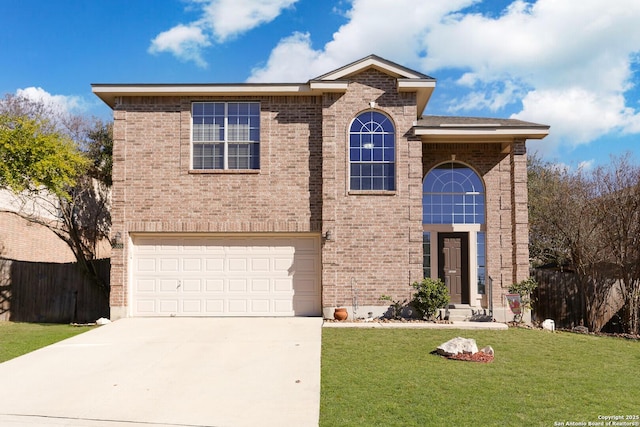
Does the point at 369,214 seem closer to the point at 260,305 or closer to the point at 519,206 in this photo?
the point at 260,305

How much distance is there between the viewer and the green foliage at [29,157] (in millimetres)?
13602

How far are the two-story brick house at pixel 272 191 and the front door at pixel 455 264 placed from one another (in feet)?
2.70

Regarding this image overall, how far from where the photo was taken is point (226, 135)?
14508mm

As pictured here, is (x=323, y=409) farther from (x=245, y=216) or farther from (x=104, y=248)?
Answer: (x=104, y=248)

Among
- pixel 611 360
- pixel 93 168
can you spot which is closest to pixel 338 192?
pixel 611 360

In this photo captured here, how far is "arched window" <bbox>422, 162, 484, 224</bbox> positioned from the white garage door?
3530mm

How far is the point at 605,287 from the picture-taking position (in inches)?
579

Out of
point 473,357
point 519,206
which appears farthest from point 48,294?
point 519,206

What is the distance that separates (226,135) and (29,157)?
5.06 metres

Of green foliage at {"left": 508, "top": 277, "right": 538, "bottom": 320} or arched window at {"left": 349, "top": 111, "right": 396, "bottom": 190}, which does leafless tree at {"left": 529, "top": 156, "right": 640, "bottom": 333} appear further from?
arched window at {"left": 349, "top": 111, "right": 396, "bottom": 190}

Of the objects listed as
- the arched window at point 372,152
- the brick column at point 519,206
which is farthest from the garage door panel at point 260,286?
the brick column at point 519,206

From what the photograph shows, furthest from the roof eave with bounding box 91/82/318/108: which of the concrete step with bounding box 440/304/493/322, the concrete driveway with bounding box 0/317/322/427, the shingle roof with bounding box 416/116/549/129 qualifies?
the concrete step with bounding box 440/304/493/322

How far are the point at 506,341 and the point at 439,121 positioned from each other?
6.99m

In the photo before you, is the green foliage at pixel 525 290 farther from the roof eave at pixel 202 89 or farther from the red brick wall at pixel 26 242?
the red brick wall at pixel 26 242
